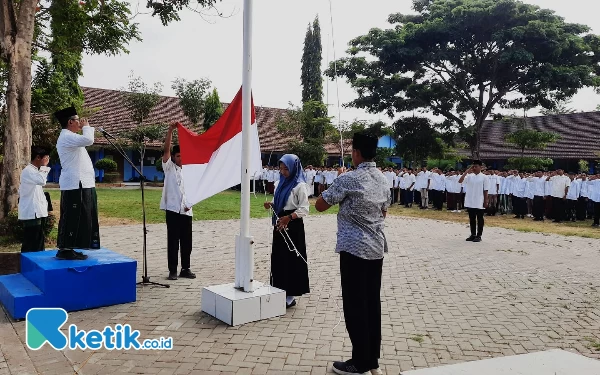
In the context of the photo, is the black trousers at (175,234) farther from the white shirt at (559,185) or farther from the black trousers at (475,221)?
the white shirt at (559,185)

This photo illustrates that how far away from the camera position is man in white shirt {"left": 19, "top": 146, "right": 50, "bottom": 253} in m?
6.82

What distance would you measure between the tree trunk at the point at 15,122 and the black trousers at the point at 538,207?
55.5 ft

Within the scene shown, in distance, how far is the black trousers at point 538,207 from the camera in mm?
18094

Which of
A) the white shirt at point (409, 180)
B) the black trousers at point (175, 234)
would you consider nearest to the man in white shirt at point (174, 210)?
the black trousers at point (175, 234)

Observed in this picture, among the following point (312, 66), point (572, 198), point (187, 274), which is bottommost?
point (187, 274)

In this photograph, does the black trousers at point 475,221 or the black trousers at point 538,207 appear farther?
the black trousers at point 538,207

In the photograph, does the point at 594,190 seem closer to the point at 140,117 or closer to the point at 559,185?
the point at 559,185

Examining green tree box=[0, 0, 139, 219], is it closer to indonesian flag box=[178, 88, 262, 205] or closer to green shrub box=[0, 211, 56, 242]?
green shrub box=[0, 211, 56, 242]

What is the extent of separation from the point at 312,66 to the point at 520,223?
1097 inches

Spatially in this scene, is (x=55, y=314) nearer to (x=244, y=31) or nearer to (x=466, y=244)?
(x=244, y=31)

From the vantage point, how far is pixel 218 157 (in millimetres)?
5816

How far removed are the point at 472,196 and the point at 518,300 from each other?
557 centimetres

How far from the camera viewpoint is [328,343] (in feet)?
15.6

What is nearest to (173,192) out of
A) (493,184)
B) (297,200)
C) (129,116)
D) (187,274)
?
(187,274)
